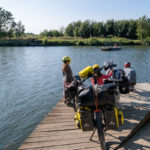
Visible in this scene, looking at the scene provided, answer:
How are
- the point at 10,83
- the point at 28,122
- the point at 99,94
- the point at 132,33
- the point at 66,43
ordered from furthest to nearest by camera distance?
the point at 132,33
the point at 66,43
the point at 10,83
the point at 28,122
the point at 99,94

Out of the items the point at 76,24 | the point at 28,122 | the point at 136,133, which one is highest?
the point at 76,24

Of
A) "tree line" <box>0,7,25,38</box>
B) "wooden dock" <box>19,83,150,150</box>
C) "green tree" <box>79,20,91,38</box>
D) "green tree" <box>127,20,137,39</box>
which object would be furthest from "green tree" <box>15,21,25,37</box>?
"wooden dock" <box>19,83,150,150</box>

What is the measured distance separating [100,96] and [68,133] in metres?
1.79

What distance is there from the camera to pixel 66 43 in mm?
72000

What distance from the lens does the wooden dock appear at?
3.93 metres

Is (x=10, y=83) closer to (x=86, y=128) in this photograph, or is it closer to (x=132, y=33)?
(x=86, y=128)

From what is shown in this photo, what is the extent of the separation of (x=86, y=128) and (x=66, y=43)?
70.1 m

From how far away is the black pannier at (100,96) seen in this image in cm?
320

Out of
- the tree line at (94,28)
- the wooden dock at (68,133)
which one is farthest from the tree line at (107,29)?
the wooden dock at (68,133)

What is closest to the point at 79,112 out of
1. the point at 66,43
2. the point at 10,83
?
the point at 10,83

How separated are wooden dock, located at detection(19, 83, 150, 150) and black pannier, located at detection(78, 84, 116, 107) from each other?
3.93 feet

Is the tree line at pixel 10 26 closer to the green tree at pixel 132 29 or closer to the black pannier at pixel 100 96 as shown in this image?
the green tree at pixel 132 29

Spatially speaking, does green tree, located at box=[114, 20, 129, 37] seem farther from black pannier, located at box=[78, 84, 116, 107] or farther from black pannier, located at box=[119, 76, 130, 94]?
black pannier, located at box=[78, 84, 116, 107]

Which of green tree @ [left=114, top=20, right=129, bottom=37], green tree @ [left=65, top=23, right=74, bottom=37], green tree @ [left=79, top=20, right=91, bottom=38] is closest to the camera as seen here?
green tree @ [left=114, top=20, right=129, bottom=37]
